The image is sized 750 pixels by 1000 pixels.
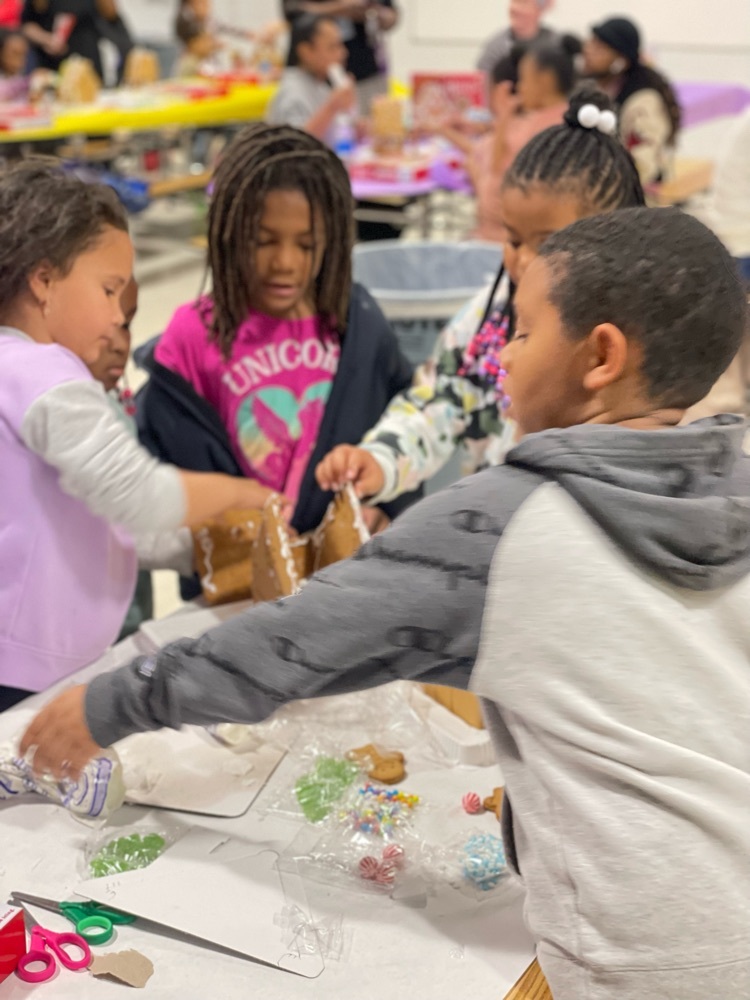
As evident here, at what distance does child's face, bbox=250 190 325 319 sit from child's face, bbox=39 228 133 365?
287mm

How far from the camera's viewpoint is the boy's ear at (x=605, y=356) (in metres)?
0.83

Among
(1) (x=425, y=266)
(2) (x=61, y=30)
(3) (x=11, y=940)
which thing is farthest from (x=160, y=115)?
(3) (x=11, y=940)

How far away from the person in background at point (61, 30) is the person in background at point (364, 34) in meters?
1.90

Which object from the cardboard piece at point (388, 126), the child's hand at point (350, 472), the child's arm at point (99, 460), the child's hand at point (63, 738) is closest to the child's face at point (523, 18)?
the cardboard piece at point (388, 126)

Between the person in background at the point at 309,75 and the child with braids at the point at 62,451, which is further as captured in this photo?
the person in background at the point at 309,75

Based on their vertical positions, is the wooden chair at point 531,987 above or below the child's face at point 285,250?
below

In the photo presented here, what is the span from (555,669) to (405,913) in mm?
367

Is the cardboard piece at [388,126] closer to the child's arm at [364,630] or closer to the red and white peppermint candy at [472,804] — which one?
the red and white peppermint candy at [472,804]

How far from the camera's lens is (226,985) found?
928 millimetres

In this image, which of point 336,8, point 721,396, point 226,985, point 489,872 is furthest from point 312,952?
point 336,8

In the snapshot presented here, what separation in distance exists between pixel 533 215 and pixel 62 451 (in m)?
0.67

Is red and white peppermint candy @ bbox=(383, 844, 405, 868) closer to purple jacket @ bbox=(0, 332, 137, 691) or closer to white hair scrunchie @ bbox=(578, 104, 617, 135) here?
purple jacket @ bbox=(0, 332, 137, 691)

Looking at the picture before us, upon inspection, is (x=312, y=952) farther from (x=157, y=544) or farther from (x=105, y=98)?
(x=105, y=98)

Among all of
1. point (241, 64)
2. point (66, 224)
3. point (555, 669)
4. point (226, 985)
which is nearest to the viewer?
point (555, 669)
